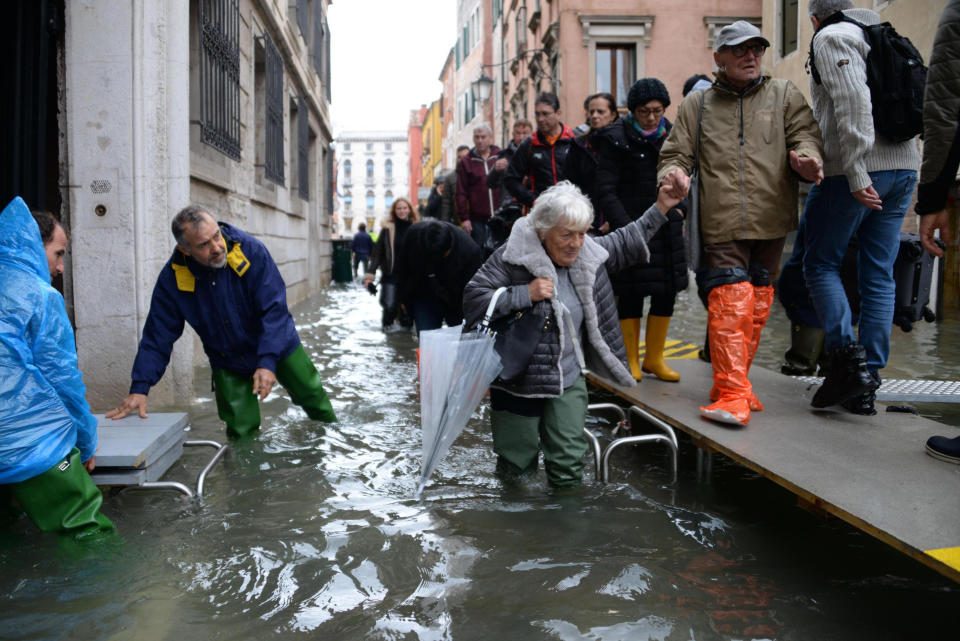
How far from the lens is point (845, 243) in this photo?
4.54 metres

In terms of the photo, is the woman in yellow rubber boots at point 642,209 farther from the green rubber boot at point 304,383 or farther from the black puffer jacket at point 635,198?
the green rubber boot at point 304,383

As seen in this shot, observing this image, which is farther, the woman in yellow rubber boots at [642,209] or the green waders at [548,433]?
the woman in yellow rubber boots at [642,209]

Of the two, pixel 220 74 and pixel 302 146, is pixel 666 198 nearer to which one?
pixel 220 74

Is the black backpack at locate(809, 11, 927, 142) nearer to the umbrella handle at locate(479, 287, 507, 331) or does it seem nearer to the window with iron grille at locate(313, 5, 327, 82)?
the umbrella handle at locate(479, 287, 507, 331)

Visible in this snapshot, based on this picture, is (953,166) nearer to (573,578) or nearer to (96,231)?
(573,578)

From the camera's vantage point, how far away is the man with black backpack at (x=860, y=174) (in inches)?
165

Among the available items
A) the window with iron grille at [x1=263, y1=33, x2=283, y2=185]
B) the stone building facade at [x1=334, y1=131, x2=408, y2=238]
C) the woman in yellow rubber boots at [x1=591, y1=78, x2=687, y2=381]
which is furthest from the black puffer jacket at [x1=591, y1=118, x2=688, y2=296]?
the stone building facade at [x1=334, y1=131, x2=408, y2=238]

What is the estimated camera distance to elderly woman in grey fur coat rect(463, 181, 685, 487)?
4.09 meters

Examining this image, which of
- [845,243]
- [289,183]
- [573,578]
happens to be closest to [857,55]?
[845,243]

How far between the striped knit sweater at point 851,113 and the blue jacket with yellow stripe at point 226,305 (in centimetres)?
300

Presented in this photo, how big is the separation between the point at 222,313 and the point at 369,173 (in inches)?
4212

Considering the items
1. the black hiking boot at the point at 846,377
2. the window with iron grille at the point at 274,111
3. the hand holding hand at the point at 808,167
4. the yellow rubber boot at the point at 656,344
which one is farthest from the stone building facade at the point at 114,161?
the window with iron grille at the point at 274,111

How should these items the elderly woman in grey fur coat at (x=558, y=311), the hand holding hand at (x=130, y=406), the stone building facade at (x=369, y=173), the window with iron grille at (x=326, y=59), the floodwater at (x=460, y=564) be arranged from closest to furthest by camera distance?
the floodwater at (x=460, y=564)
the elderly woman in grey fur coat at (x=558, y=311)
the hand holding hand at (x=130, y=406)
the window with iron grille at (x=326, y=59)
the stone building facade at (x=369, y=173)

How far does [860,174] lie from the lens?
164 inches
